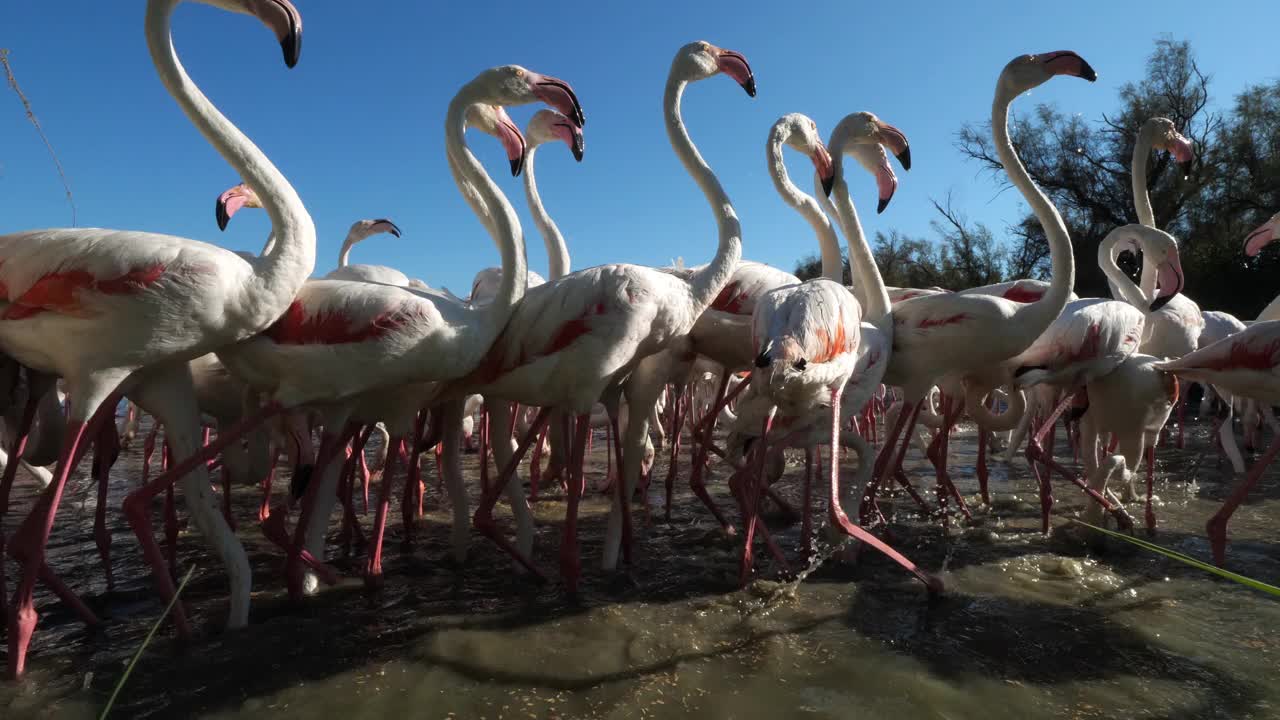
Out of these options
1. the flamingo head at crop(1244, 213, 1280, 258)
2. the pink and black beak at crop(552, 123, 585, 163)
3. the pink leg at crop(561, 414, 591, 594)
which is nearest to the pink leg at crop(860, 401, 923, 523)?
the pink leg at crop(561, 414, 591, 594)

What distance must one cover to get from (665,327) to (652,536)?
1.76 m

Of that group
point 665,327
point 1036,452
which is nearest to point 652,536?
point 665,327

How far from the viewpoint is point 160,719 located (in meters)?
2.23

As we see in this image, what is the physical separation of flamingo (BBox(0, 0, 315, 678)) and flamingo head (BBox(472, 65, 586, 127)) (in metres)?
0.92

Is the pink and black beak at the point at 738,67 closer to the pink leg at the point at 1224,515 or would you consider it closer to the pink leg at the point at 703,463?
the pink leg at the point at 703,463

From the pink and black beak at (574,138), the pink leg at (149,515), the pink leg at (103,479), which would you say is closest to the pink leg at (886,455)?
the pink and black beak at (574,138)

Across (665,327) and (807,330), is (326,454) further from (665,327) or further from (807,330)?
(807,330)

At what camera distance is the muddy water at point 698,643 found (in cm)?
232

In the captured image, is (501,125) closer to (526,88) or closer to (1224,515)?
(526,88)

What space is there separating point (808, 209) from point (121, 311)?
3981 millimetres

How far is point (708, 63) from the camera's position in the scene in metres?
4.22

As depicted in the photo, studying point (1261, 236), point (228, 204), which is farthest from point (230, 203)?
point (1261, 236)

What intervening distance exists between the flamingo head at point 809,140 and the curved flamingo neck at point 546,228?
1603 millimetres

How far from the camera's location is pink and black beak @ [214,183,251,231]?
157 inches
